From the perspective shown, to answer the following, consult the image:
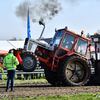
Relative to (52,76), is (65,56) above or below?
above

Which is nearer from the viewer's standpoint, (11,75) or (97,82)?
(11,75)

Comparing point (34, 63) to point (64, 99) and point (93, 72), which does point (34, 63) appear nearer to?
point (93, 72)

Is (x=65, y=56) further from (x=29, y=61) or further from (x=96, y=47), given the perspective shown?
(x=29, y=61)

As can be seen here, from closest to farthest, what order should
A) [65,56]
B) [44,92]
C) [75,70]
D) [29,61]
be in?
1. [44,92]
2. [29,61]
3. [75,70]
4. [65,56]

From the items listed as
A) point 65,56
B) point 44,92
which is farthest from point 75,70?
point 44,92

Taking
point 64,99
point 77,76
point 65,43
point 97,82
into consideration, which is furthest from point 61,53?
point 64,99

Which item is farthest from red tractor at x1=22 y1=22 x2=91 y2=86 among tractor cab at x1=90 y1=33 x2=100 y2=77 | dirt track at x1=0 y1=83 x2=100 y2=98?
dirt track at x1=0 y1=83 x2=100 y2=98

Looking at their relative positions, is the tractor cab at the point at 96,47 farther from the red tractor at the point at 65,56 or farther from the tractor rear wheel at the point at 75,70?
the tractor rear wheel at the point at 75,70

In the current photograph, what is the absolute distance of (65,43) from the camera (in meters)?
12.5

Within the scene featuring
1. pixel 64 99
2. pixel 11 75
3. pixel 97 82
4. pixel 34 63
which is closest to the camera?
pixel 64 99

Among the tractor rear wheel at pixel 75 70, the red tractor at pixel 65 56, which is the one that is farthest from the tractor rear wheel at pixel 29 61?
the tractor rear wheel at pixel 75 70

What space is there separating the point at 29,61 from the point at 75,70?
231 cm

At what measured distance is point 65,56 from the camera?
12391 millimetres

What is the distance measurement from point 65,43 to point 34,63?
6.18 feet
